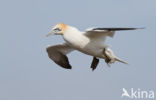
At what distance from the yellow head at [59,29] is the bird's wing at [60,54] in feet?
7.75

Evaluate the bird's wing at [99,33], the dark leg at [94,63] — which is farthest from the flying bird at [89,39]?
the dark leg at [94,63]

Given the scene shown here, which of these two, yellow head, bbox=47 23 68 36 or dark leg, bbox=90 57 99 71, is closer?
yellow head, bbox=47 23 68 36

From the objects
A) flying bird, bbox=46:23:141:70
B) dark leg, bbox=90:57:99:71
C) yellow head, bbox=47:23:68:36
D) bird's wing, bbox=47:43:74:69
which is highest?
yellow head, bbox=47:23:68:36

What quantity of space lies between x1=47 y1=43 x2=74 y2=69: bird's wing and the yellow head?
2.36m

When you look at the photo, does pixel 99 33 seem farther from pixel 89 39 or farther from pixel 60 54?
pixel 60 54

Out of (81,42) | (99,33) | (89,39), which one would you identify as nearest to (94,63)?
(99,33)

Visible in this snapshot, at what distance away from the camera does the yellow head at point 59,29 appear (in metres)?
16.3

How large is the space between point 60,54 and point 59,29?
3.04m

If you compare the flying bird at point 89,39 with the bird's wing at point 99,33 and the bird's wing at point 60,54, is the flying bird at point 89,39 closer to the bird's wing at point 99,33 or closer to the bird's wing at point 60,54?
the bird's wing at point 99,33

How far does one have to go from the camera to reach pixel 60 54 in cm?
1928

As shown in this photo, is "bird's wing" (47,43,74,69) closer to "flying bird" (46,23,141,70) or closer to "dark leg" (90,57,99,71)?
"dark leg" (90,57,99,71)

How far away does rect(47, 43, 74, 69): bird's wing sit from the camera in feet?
62.4

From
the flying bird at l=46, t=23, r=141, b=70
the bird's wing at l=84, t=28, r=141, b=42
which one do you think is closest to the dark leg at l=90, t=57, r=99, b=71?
the flying bird at l=46, t=23, r=141, b=70

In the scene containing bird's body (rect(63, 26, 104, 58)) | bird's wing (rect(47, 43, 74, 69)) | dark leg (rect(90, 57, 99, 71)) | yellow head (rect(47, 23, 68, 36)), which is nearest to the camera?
bird's body (rect(63, 26, 104, 58))
